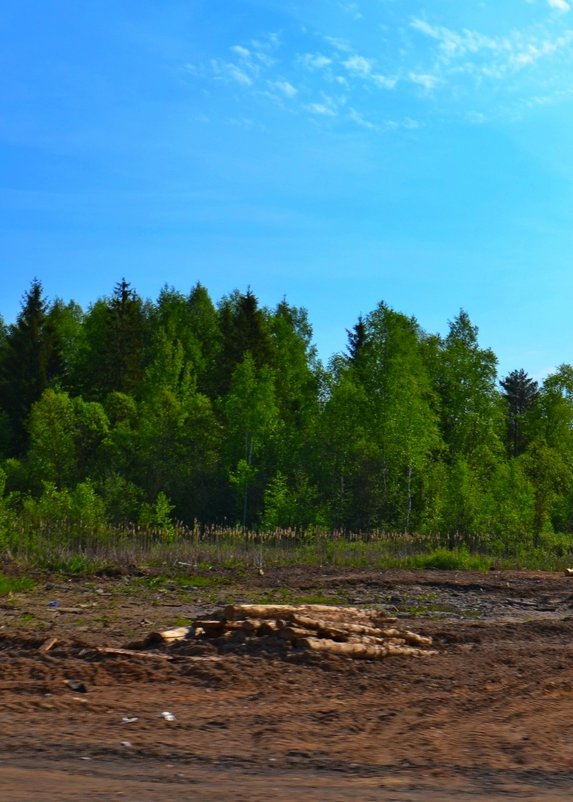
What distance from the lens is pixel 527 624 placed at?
14961 millimetres

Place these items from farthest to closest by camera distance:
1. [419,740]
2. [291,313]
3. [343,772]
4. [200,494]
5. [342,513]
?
1. [291,313]
2. [200,494]
3. [342,513]
4. [419,740]
5. [343,772]

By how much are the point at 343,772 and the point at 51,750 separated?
2259 millimetres

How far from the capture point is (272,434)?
4466cm

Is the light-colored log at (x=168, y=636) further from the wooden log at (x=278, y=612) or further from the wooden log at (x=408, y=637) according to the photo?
the wooden log at (x=408, y=637)

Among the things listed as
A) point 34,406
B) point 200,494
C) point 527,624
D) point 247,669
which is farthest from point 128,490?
point 247,669

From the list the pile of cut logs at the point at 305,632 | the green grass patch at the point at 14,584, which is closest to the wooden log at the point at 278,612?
the pile of cut logs at the point at 305,632

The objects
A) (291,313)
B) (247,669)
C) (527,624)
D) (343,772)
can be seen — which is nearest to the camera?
(343,772)

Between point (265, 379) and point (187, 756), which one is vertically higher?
point (265, 379)

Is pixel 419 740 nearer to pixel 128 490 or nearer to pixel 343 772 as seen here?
pixel 343 772

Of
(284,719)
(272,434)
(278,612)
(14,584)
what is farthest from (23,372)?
(284,719)

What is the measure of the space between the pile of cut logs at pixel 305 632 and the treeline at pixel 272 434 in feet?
60.9

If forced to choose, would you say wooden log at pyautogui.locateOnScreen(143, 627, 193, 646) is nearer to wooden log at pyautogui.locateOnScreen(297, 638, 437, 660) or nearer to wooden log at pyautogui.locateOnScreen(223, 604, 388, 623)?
wooden log at pyautogui.locateOnScreen(223, 604, 388, 623)

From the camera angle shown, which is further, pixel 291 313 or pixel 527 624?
pixel 291 313

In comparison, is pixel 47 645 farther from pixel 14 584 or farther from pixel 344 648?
pixel 14 584
